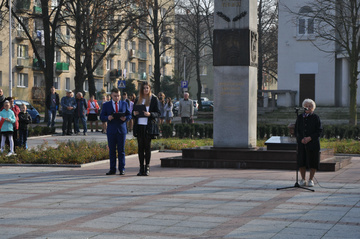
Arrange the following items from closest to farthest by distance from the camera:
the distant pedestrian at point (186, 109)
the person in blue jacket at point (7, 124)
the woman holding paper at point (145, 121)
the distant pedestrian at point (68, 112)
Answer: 1. the woman holding paper at point (145, 121)
2. the person in blue jacket at point (7, 124)
3. the distant pedestrian at point (68, 112)
4. the distant pedestrian at point (186, 109)

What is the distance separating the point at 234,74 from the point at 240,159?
2077mm

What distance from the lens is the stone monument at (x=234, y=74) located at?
652 inches

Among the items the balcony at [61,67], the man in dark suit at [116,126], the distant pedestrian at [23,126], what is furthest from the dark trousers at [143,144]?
the balcony at [61,67]

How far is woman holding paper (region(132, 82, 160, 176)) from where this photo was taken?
1411 cm

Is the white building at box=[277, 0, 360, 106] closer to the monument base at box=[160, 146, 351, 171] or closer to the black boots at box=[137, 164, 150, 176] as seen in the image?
the monument base at box=[160, 146, 351, 171]

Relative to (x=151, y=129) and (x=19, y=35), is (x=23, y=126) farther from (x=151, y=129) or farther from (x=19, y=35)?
(x=19, y=35)

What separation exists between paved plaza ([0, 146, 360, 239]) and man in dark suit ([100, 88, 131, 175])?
1.28 ft

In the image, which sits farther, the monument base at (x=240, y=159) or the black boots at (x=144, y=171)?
the monument base at (x=240, y=159)

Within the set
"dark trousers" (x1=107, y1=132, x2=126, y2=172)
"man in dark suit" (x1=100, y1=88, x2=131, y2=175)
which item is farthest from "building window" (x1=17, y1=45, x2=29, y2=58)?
"dark trousers" (x1=107, y1=132, x2=126, y2=172)

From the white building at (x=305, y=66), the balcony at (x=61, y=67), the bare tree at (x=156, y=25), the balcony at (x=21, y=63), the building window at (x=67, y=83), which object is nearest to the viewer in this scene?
the bare tree at (x=156, y=25)

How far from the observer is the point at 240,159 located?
16.2 meters

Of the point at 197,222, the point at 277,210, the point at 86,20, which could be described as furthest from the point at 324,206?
the point at 86,20

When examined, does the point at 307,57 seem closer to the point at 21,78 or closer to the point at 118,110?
the point at 21,78

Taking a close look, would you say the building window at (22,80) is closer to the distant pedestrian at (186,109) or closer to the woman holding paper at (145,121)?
the distant pedestrian at (186,109)
